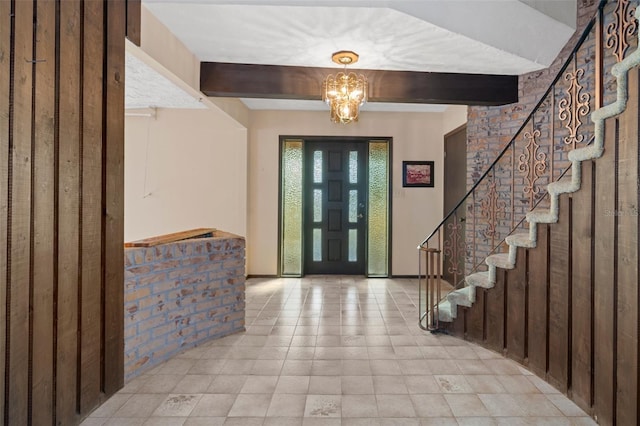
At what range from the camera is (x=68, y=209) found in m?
1.65

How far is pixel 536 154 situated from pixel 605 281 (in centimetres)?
148

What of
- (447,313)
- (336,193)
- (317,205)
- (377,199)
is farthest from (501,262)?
(317,205)

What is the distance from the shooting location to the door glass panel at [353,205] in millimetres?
5352

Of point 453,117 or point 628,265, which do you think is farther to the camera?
point 453,117

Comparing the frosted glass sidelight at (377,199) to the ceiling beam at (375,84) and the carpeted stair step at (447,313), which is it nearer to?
the ceiling beam at (375,84)

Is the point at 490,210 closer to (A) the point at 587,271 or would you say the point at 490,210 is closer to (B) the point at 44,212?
(A) the point at 587,271

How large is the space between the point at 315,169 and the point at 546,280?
368 centimetres

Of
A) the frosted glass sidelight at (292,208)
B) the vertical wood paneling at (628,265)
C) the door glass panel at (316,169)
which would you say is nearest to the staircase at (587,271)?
the vertical wood paneling at (628,265)

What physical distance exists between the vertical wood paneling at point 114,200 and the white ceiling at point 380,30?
657 mm

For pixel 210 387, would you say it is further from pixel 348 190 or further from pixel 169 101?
pixel 348 190

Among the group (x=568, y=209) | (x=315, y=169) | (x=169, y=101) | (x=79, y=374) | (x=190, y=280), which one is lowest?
(x=79, y=374)

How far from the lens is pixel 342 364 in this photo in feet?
8.14

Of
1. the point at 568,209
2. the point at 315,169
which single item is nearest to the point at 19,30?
→ the point at 568,209

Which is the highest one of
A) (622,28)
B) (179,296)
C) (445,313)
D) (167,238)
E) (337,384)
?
(622,28)
